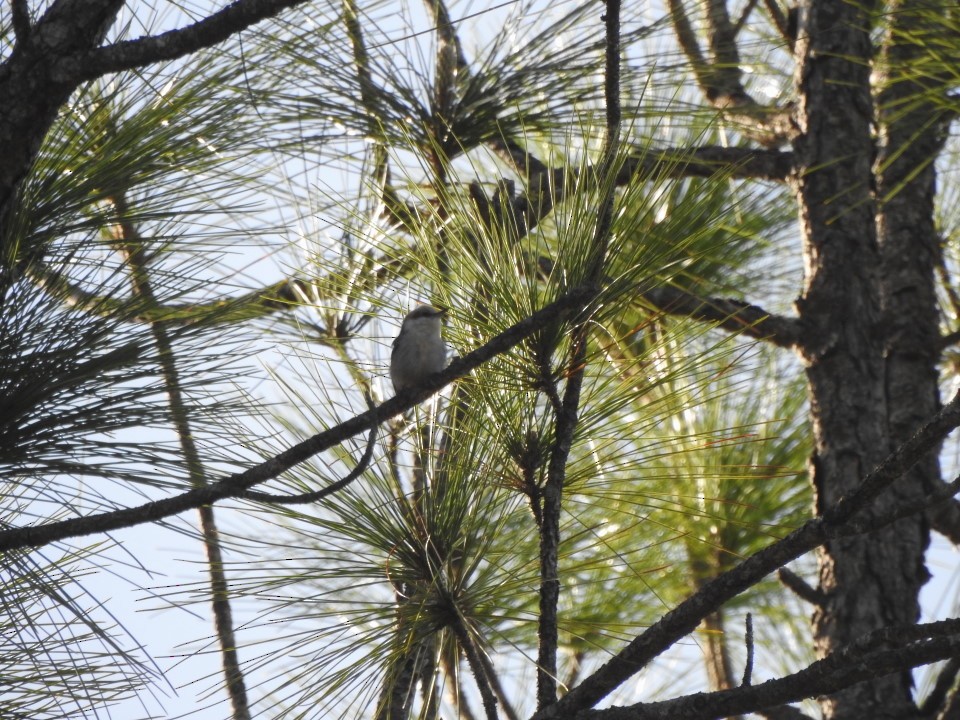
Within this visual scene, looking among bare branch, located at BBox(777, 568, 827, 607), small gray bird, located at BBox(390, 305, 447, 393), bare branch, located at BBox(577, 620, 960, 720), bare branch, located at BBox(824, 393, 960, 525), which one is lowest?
bare branch, located at BBox(577, 620, 960, 720)

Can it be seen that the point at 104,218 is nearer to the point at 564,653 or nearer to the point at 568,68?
the point at 568,68

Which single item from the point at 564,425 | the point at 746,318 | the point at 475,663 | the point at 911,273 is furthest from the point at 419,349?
the point at 911,273

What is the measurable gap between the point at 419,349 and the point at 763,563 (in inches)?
56.0

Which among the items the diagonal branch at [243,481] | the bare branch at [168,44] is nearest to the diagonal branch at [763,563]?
the diagonal branch at [243,481]

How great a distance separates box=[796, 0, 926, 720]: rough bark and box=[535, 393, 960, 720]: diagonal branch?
822 mm

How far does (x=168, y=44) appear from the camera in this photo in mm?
1615

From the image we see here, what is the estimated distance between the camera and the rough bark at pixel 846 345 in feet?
8.11

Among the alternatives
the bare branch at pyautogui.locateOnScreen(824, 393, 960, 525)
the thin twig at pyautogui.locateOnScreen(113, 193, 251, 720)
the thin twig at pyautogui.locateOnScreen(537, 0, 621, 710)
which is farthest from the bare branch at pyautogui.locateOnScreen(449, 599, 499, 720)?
the bare branch at pyautogui.locateOnScreen(824, 393, 960, 525)

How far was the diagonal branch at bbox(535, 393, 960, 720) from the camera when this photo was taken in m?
1.38

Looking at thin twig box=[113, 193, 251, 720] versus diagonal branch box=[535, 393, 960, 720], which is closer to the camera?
diagonal branch box=[535, 393, 960, 720]

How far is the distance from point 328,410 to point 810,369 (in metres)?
1.31

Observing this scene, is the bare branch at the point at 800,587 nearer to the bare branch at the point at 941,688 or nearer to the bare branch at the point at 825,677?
the bare branch at the point at 941,688

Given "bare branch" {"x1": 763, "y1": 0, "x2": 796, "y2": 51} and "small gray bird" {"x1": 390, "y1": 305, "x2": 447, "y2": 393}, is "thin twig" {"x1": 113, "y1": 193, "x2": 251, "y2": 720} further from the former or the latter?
"bare branch" {"x1": 763, "y1": 0, "x2": 796, "y2": 51}

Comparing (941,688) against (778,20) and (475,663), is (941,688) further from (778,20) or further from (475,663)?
(778,20)
